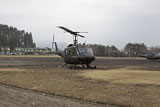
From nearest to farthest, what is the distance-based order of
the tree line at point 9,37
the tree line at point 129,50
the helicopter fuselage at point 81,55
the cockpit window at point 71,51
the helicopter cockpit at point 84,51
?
1. the helicopter fuselage at point 81,55
2. the helicopter cockpit at point 84,51
3. the cockpit window at point 71,51
4. the tree line at point 129,50
5. the tree line at point 9,37

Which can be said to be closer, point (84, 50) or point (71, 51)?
point (84, 50)

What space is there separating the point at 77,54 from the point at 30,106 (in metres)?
16.7

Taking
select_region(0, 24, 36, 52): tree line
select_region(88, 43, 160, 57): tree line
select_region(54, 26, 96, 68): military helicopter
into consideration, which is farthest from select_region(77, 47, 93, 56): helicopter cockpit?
select_region(0, 24, 36, 52): tree line

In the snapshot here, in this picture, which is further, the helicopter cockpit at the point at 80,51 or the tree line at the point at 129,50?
the tree line at the point at 129,50

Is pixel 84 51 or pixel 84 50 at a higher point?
pixel 84 50

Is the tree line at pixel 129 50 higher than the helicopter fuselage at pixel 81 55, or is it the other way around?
the tree line at pixel 129 50

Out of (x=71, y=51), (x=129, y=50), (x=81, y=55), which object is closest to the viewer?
(x=81, y=55)

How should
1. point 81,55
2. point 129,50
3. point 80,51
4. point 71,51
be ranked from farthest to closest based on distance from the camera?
point 129,50 < point 71,51 < point 80,51 < point 81,55

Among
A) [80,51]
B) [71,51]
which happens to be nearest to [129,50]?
[71,51]

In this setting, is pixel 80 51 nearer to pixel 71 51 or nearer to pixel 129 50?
pixel 71 51

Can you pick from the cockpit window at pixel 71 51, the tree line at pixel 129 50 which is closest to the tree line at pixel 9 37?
the tree line at pixel 129 50

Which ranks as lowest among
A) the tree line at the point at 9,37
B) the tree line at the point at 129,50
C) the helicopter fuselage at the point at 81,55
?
the helicopter fuselage at the point at 81,55

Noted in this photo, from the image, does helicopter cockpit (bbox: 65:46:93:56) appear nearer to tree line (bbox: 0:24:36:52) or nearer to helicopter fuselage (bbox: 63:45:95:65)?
helicopter fuselage (bbox: 63:45:95:65)

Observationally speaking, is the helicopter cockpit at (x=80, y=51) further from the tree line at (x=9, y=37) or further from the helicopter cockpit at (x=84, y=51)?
the tree line at (x=9, y=37)
